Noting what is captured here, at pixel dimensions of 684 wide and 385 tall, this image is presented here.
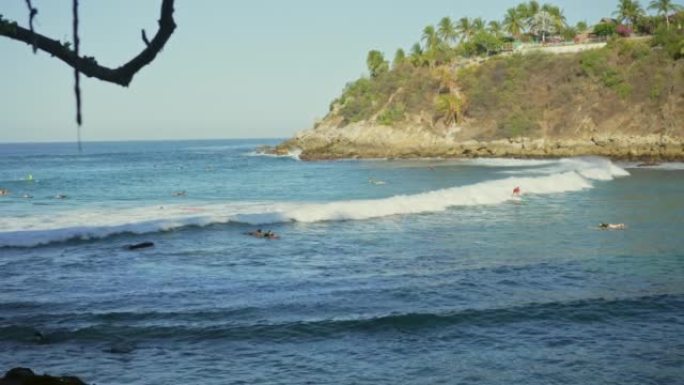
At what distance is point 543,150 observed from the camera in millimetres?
77500

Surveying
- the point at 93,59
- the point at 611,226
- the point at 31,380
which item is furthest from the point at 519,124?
the point at 93,59

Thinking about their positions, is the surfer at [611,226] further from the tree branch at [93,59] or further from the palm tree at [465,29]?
the palm tree at [465,29]

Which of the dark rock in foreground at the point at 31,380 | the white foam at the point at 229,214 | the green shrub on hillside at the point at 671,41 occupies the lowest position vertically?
the white foam at the point at 229,214

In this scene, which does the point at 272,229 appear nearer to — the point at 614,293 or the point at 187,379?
the point at 614,293

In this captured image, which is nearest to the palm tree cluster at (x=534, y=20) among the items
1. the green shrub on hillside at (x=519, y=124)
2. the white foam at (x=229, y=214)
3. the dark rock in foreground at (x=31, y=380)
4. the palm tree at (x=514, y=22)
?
the palm tree at (x=514, y=22)

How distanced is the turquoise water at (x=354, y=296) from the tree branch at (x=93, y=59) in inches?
246

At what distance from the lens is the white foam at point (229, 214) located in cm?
2668

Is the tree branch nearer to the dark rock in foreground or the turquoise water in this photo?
the dark rock in foreground

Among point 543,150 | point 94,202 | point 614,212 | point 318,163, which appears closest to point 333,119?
point 318,163

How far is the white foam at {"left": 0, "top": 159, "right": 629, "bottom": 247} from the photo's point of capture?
1051 inches

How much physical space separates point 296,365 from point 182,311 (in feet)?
13.1

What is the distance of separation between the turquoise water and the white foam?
0.16 meters

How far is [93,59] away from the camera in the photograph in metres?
4.43

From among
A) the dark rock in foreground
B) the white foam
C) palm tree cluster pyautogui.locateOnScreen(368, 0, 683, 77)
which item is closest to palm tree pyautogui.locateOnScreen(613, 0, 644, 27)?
palm tree cluster pyautogui.locateOnScreen(368, 0, 683, 77)
